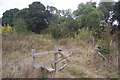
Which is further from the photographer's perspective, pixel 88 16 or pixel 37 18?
pixel 37 18

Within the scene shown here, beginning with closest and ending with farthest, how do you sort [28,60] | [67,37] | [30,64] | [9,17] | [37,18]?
[30,64], [28,60], [67,37], [37,18], [9,17]

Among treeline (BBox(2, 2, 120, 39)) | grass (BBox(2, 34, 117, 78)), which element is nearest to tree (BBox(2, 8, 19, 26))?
treeline (BBox(2, 2, 120, 39))

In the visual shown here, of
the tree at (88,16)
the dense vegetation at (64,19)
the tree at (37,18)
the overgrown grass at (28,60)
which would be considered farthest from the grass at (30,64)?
the tree at (37,18)

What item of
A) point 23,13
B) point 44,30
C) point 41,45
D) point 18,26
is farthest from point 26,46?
point 23,13

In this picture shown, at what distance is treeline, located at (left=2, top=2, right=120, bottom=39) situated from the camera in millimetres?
19873

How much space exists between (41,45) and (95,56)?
4027mm

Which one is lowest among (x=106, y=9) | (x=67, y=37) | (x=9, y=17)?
(x=67, y=37)

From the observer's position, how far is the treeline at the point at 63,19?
19.9 metres

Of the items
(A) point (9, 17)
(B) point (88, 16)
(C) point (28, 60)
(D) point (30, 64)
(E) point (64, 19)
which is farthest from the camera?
(A) point (9, 17)

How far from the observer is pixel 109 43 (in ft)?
40.5

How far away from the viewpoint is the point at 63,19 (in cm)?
2653

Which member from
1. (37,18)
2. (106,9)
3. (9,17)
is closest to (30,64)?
Result: (106,9)

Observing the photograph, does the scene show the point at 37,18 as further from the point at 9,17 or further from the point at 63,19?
the point at 9,17

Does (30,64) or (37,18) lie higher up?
(37,18)
